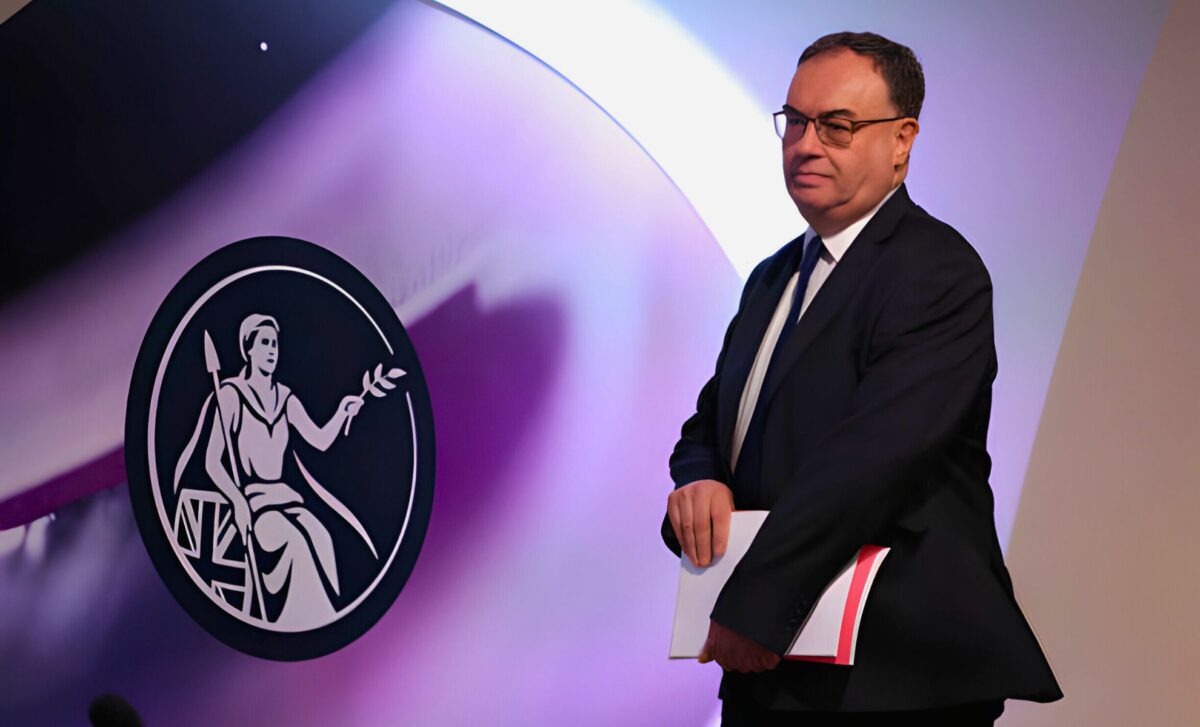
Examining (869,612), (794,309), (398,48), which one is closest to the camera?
(869,612)

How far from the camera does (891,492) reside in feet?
4.70

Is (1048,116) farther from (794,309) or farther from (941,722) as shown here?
(941,722)

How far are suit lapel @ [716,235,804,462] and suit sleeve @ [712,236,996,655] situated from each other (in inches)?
8.2

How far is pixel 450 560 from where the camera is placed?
262cm

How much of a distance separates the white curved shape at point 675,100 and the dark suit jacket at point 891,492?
3.25 feet

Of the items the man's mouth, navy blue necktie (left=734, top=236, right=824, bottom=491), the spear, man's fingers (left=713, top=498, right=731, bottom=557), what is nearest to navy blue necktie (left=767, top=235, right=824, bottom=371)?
navy blue necktie (left=734, top=236, right=824, bottom=491)

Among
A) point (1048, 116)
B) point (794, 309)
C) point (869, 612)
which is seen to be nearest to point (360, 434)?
point (794, 309)

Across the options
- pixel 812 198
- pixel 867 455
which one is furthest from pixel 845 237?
pixel 867 455

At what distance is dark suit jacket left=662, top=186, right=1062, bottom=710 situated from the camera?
56.2 inches

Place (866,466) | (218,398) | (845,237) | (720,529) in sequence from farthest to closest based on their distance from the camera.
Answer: (218,398) < (845,237) < (720,529) < (866,466)

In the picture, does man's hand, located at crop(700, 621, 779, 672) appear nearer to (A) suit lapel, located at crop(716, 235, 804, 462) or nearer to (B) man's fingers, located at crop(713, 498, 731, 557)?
(B) man's fingers, located at crop(713, 498, 731, 557)

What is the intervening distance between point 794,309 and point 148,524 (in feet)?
5.05

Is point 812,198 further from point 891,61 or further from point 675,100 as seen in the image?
point 675,100

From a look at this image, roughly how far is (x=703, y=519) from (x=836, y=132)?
0.53 m
